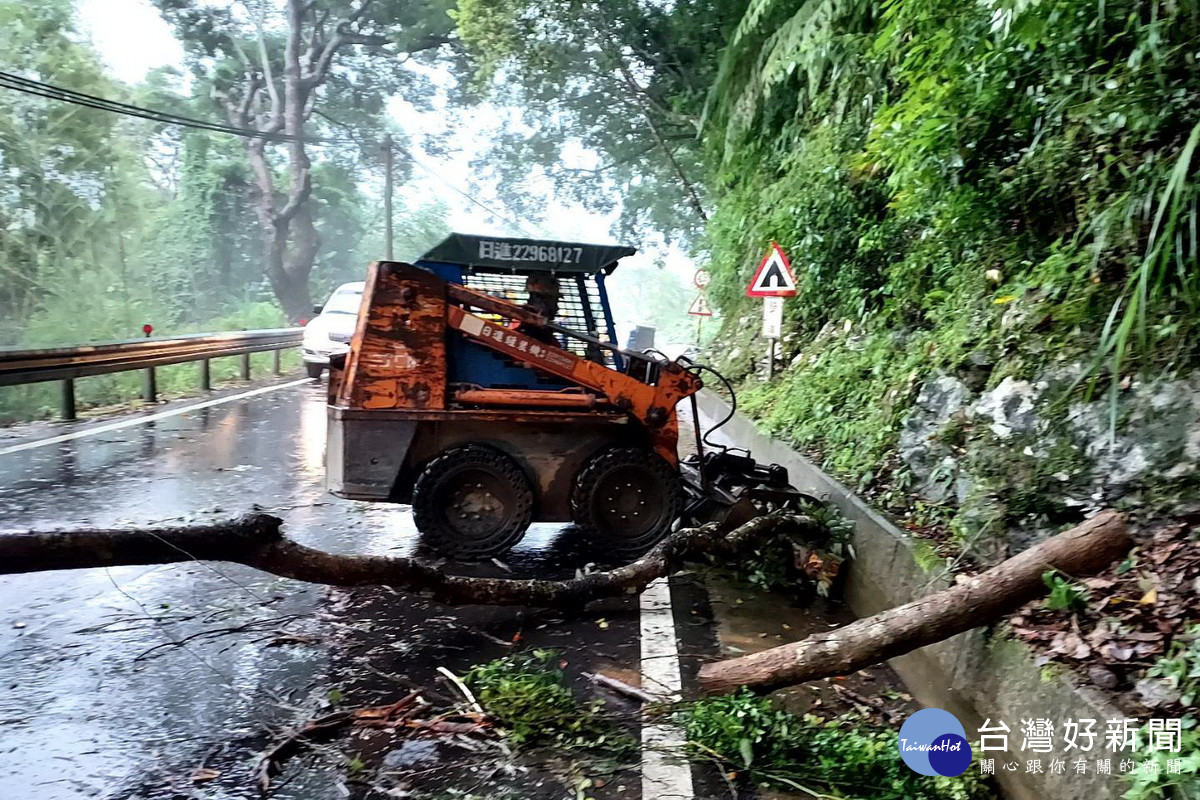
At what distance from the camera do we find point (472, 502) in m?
5.69

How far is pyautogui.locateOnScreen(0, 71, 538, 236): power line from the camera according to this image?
16.1 m

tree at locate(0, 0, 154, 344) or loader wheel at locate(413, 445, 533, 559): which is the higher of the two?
tree at locate(0, 0, 154, 344)

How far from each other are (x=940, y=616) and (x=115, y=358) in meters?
11.3

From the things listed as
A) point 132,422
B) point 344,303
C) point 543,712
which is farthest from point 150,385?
point 543,712

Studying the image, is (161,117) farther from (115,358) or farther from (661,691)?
(661,691)

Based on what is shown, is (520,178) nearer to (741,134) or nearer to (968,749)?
(741,134)

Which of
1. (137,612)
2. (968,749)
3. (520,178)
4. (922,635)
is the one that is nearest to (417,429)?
(137,612)

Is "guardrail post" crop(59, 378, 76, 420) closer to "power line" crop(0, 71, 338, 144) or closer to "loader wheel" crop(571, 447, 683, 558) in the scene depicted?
"power line" crop(0, 71, 338, 144)

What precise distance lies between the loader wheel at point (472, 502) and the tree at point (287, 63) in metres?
27.1

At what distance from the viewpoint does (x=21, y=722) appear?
10.7ft

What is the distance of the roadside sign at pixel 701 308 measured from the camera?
1784 centimetres

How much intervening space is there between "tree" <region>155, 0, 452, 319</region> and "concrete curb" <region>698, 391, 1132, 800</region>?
28672mm

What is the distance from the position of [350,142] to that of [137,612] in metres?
36.7

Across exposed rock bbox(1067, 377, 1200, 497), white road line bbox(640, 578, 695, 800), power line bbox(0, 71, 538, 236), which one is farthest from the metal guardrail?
exposed rock bbox(1067, 377, 1200, 497)
